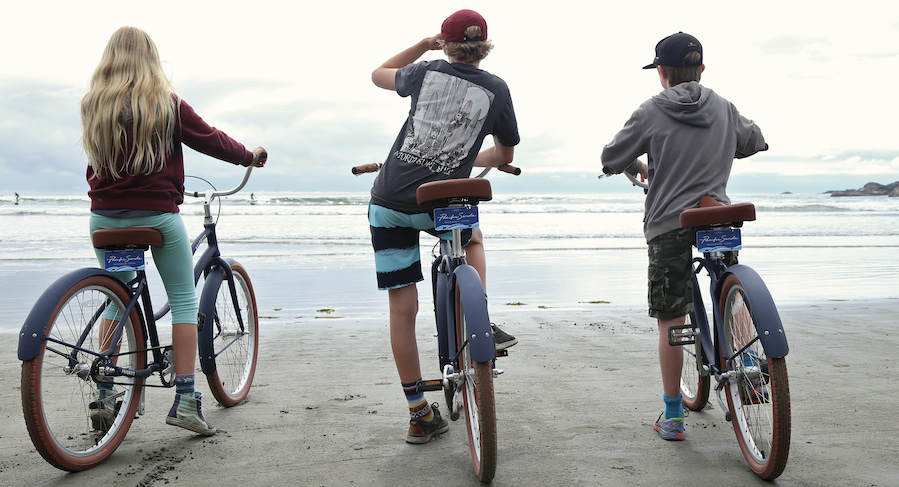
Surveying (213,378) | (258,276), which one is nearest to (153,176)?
(213,378)

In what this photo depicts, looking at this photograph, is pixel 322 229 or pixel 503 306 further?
pixel 322 229

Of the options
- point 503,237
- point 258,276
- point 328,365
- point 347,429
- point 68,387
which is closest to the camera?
point 347,429

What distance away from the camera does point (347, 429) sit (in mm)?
3301

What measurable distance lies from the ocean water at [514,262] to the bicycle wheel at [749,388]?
426 cm

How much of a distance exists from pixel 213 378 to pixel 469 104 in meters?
1.99

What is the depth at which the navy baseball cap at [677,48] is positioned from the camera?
3094mm

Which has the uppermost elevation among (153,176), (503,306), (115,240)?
(153,176)

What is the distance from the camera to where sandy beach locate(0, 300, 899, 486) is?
2711mm

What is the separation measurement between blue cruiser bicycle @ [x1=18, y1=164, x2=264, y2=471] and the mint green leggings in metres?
0.07

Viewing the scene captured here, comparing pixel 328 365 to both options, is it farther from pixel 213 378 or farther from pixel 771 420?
pixel 771 420

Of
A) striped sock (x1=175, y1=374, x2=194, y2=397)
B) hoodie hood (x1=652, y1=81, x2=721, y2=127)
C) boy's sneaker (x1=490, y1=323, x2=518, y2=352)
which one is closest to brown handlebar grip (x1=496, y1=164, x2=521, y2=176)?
hoodie hood (x1=652, y1=81, x2=721, y2=127)

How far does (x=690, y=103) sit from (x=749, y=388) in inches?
48.0

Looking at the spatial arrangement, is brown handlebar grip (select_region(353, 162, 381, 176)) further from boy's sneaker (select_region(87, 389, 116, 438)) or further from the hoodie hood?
boy's sneaker (select_region(87, 389, 116, 438))

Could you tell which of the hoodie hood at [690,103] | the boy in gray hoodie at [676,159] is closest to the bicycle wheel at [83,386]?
the boy in gray hoodie at [676,159]
